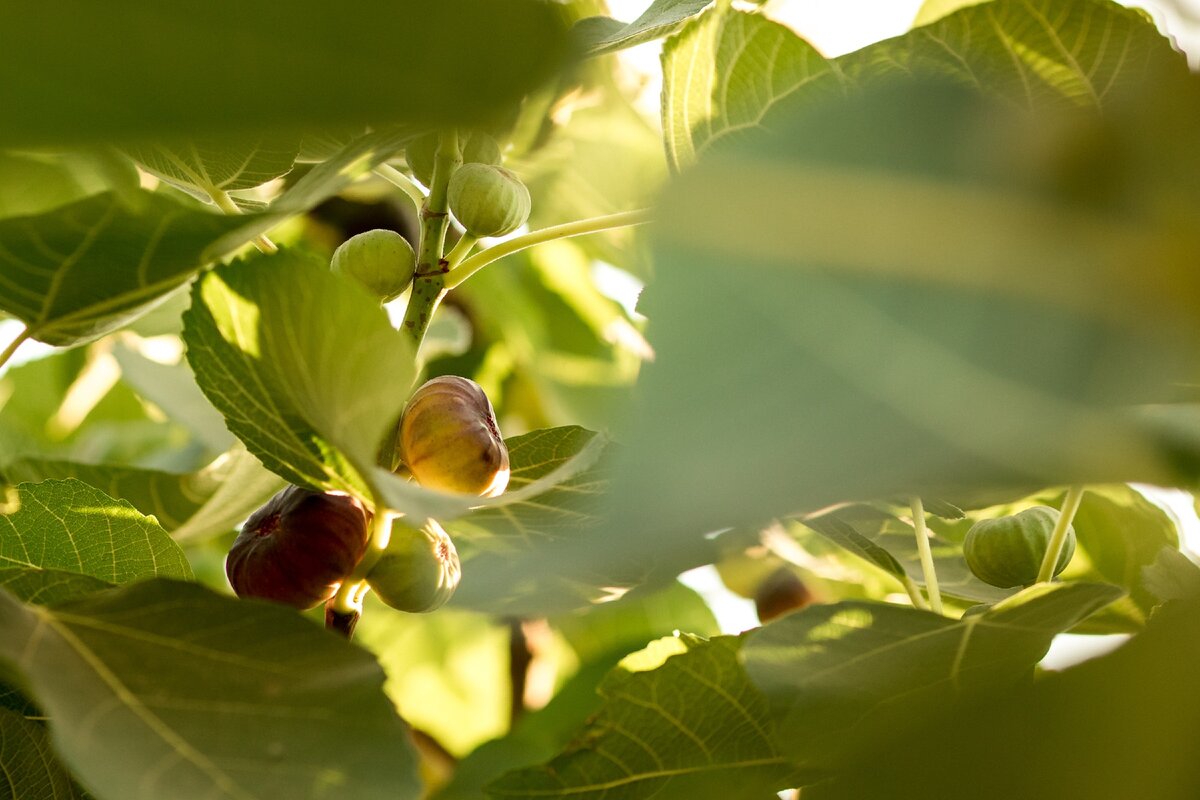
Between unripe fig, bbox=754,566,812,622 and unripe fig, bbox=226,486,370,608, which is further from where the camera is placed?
unripe fig, bbox=754,566,812,622

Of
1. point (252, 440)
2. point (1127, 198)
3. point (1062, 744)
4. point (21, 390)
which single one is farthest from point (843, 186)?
point (21, 390)

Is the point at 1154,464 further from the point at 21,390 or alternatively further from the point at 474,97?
the point at 21,390

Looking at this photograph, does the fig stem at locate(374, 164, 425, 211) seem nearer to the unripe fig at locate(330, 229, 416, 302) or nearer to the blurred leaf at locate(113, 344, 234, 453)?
the unripe fig at locate(330, 229, 416, 302)

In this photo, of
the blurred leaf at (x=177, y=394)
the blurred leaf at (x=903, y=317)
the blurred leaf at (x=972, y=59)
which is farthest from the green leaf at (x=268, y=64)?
the blurred leaf at (x=177, y=394)

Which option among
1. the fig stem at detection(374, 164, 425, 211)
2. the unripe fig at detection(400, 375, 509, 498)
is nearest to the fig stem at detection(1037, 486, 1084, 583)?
the unripe fig at detection(400, 375, 509, 498)

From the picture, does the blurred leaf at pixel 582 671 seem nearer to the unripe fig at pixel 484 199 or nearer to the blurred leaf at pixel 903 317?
the unripe fig at pixel 484 199

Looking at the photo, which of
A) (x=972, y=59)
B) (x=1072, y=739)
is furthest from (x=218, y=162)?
(x=1072, y=739)
